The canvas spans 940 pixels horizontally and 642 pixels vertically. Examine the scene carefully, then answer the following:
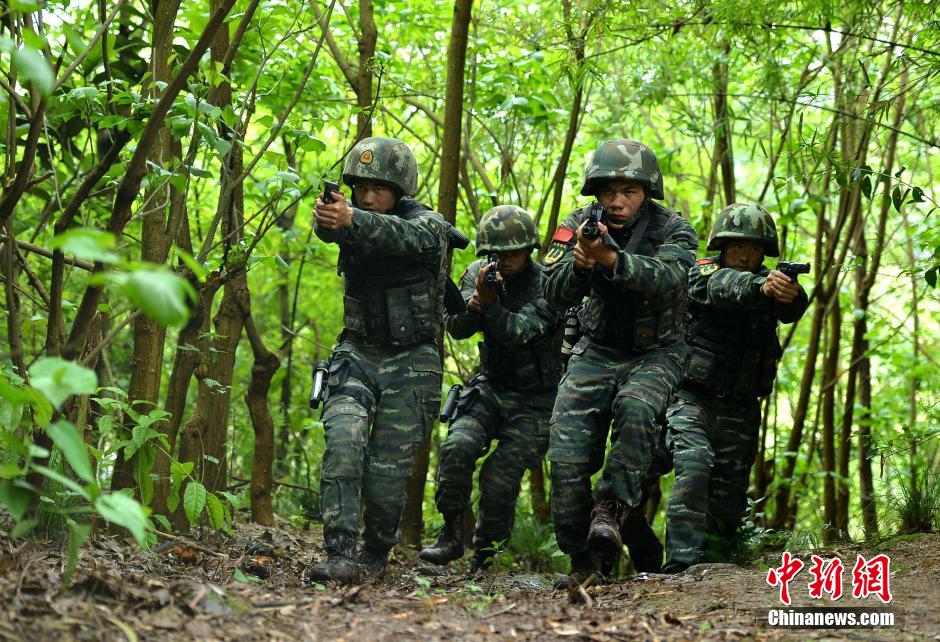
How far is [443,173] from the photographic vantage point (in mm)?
6227

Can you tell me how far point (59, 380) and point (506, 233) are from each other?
4045 millimetres

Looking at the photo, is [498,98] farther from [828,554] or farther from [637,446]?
[828,554]

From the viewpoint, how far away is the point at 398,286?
496cm

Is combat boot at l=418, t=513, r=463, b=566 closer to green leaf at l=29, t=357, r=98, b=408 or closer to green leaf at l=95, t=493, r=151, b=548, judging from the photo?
green leaf at l=95, t=493, r=151, b=548

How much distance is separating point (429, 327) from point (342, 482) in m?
0.95

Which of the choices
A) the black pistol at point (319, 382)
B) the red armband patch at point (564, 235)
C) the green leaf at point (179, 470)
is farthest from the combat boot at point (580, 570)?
the green leaf at point (179, 470)

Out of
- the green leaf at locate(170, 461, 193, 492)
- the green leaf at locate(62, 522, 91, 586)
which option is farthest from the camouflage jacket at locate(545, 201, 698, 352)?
the green leaf at locate(62, 522, 91, 586)

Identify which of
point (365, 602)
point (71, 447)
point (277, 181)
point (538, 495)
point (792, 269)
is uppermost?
point (277, 181)

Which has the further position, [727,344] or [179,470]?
[727,344]

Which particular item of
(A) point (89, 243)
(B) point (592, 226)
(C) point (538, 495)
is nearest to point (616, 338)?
(B) point (592, 226)

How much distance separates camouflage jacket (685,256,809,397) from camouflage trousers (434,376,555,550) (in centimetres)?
96

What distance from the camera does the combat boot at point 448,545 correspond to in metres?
5.42

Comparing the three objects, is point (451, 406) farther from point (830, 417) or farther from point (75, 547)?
point (830, 417)

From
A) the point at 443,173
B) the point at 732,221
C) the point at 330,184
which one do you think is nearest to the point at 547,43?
the point at 443,173
